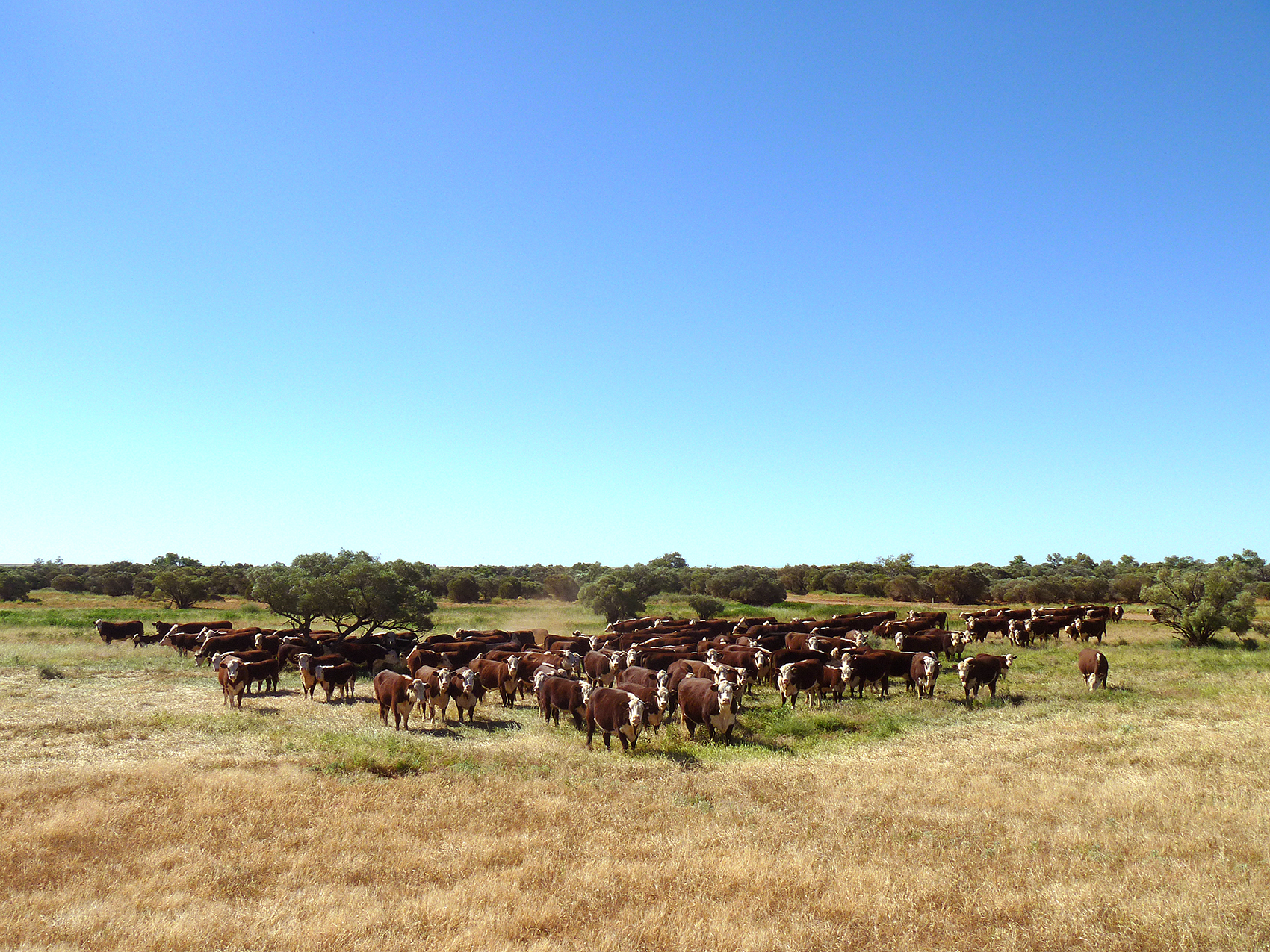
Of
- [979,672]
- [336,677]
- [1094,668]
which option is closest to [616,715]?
[336,677]

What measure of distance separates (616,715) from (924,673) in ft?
37.6

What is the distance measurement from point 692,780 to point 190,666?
23.8 metres

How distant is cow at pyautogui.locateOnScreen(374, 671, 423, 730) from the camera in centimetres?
1791

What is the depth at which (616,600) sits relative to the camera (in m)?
49.2

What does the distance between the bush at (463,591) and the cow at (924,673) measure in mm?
59054

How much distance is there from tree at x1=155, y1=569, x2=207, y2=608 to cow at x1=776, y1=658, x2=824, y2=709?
192 ft

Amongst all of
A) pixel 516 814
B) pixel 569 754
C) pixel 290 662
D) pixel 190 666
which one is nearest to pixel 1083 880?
pixel 516 814

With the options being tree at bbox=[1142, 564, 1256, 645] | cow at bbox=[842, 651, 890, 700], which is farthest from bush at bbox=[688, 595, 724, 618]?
cow at bbox=[842, 651, 890, 700]

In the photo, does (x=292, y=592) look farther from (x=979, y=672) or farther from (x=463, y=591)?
(x=463, y=591)

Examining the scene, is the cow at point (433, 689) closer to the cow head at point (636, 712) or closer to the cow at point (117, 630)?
the cow head at point (636, 712)

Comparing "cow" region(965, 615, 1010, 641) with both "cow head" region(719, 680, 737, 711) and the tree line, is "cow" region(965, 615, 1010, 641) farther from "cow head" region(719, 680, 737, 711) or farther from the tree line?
"cow head" region(719, 680, 737, 711)

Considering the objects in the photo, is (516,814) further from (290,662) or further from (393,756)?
(290,662)

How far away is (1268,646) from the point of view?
106 ft

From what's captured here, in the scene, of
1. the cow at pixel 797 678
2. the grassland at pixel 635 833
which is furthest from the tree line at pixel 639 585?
the cow at pixel 797 678
